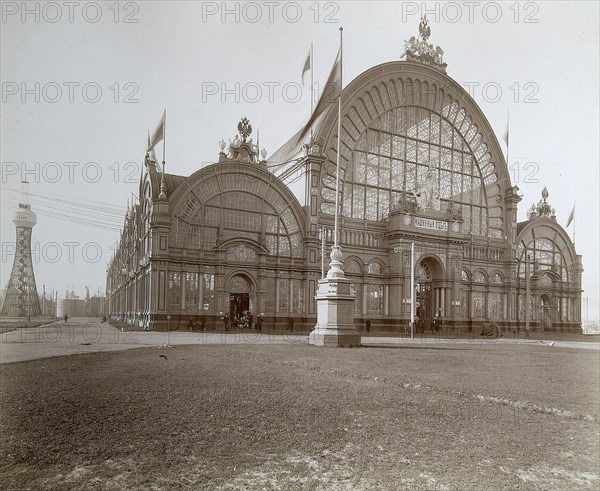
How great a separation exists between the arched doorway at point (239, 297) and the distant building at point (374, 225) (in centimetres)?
11

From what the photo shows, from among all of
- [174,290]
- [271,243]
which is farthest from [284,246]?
[174,290]

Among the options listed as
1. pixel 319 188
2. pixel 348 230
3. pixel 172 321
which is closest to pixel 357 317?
pixel 348 230

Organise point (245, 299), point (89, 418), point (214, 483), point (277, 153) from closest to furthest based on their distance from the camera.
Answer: point (214, 483), point (89, 418), point (245, 299), point (277, 153)

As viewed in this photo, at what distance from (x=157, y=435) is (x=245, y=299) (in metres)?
36.7

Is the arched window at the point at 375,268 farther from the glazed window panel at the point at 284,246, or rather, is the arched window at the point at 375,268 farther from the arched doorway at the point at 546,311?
the arched doorway at the point at 546,311

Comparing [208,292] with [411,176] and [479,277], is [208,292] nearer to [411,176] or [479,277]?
[411,176]

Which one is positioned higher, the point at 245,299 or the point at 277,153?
the point at 277,153

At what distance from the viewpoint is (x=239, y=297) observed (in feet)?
141

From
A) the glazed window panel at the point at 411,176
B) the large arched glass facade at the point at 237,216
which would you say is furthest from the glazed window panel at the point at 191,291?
the glazed window panel at the point at 411,176

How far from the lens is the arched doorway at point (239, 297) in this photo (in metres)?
41.7

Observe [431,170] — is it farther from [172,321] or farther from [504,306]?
[172,321]

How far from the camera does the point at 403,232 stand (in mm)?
47250

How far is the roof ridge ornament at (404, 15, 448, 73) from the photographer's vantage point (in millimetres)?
53438

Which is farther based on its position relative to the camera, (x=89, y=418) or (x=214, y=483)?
(x=89, y=418)
